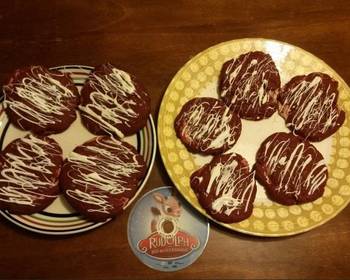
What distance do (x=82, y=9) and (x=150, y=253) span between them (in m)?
0.98

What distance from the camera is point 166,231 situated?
1.39 metres

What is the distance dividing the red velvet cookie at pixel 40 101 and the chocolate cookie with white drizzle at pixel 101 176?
130 mm

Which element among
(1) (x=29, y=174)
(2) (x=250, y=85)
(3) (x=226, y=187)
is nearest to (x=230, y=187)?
(3) (x=226, y=187)

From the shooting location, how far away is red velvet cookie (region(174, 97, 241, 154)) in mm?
1404

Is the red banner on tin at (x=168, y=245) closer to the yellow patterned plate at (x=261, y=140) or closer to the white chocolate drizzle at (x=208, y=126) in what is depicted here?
the yellow patterned plate at (x=261, y=140)

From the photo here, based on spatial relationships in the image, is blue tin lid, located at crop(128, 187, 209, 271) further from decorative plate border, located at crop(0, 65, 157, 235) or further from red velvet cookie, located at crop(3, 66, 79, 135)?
red velvet cookie, located at crop(3, 66, 79, 135)

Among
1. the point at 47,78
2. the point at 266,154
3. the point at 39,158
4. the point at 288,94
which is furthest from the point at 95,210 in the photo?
the point at 288,94

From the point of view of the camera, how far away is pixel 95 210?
1.28 meters

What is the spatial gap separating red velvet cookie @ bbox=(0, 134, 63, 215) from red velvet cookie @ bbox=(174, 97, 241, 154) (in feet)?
1.40

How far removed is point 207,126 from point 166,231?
38 cm

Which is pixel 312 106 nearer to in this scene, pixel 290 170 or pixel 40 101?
pixel 290 170

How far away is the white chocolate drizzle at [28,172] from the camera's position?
128 centimetres

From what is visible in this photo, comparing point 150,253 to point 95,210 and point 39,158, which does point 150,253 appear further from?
point 39,158

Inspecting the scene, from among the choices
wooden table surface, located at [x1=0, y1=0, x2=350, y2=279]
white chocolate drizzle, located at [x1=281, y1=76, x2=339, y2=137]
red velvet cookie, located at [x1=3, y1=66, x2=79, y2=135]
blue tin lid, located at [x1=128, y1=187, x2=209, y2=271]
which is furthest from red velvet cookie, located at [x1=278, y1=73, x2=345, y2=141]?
red velvet cookie, located at [x1=3, y1=66, x2=79, y2=135]
